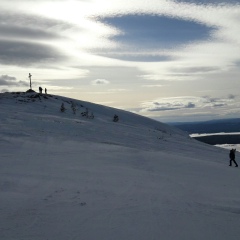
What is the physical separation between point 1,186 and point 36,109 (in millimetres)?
28903

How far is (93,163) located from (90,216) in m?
8.44

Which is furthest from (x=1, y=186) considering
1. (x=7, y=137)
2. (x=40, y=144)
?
(x=7, y=137)

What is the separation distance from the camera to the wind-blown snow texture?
10.1 m

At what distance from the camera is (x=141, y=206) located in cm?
1219

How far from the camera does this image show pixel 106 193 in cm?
1345

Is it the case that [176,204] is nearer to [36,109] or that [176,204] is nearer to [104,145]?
[104,145]

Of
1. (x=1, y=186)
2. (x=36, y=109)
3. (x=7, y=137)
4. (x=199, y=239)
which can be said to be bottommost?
(x=199, y=239)

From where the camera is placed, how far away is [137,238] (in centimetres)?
959

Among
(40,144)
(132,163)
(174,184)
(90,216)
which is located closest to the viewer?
(90,216)

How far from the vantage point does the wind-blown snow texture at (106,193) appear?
10102 mm

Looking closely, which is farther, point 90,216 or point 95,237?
point 90,216

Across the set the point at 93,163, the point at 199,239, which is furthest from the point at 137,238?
the point at 93,163

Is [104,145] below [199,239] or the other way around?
the other way around

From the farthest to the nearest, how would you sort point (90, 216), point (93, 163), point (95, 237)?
1. point (93, 163)
2. point (90, 216)
3. point (95, 237)
